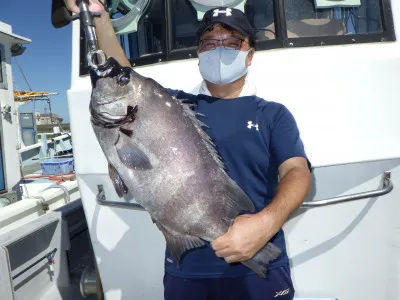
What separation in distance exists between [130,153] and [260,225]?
727mm

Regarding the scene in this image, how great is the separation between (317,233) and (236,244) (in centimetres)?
119

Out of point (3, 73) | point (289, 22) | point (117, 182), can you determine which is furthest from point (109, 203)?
point (3, 73)

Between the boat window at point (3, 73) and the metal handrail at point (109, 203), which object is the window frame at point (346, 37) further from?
the boat window at point (3, 73)

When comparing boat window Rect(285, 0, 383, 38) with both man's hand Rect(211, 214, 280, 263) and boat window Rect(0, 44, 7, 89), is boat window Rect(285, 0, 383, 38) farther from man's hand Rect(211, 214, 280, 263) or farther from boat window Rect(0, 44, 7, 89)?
boat window Rect(0, 44, 7, 89)

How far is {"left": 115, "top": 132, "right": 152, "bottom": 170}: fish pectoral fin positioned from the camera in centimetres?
170

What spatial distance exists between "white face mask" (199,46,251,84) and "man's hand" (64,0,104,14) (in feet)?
2.69

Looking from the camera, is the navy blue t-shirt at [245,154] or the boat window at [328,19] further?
the boat window at [328,19]

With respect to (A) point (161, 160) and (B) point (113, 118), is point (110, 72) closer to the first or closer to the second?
(B) point (113, 118)

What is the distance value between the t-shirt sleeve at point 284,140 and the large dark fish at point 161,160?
14.2 inches

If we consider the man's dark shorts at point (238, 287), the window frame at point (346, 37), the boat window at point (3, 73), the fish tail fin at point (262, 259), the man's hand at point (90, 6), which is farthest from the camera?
the boat window at point (3, 73)

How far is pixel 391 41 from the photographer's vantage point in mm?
2598

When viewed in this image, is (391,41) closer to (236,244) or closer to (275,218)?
(275,218)

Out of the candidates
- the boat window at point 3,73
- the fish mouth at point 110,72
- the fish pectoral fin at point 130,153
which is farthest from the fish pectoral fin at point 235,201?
the boat window at point 3,73

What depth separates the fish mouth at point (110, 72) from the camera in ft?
5.57
